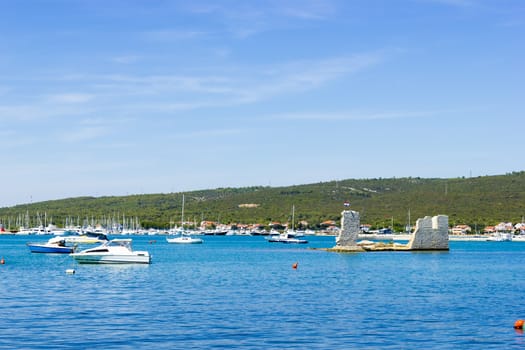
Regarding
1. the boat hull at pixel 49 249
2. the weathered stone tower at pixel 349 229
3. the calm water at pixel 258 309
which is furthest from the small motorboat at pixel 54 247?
the calm water at pixel 258 309

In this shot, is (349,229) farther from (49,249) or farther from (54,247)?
(49,249)

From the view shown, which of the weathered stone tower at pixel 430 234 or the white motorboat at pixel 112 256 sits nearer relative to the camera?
the white motorboat at pixel 112 256

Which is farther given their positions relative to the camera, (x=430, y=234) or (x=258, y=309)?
(x=430, y=234)

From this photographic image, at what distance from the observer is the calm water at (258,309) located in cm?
2453

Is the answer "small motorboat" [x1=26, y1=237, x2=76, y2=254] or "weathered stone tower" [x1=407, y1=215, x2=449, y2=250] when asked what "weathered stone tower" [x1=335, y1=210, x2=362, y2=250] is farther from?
"small motorboat" [x1=26, y1=237, x2=76, y2=254]

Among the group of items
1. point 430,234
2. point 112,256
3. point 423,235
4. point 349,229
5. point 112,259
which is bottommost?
point 112,259

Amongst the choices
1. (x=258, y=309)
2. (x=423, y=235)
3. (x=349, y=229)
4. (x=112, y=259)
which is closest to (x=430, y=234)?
(x=423, y=235)

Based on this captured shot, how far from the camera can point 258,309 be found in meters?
31.9

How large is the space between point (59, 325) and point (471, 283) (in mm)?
27069

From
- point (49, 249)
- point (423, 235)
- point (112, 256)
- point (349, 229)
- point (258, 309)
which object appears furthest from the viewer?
point (423, 235)

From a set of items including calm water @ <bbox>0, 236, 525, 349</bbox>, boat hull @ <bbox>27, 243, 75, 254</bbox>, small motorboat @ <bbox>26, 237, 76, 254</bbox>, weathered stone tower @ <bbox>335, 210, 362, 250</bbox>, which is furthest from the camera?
small motorboat @ <bbox>26, 237, 76, 254</bbox>

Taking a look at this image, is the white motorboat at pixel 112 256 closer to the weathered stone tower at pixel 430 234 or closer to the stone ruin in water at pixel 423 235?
the stone ruin in water at pixel 423 235

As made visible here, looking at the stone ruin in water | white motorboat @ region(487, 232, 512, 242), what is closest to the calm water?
the stone ruin in water

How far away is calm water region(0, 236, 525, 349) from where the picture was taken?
2453 cm
